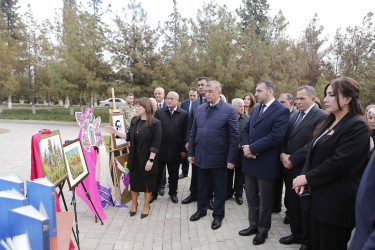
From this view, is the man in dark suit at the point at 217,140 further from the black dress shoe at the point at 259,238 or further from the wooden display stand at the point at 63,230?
the wooden display stand at the point at 63,230

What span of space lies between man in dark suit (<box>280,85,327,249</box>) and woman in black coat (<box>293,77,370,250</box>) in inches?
29.4

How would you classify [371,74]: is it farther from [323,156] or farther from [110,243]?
[110,243]

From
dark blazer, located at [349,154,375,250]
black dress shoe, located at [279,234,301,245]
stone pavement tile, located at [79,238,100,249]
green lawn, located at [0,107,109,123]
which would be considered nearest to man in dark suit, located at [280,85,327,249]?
black dress shoe, located at [279,234,301,245]

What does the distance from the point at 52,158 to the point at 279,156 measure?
2807 millimetres

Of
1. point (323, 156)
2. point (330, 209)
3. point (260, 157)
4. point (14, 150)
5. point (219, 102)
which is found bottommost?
point (14, 150)

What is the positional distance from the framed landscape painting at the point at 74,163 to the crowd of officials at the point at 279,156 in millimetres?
860

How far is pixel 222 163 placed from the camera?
3.62 m

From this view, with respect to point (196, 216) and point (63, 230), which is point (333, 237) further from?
point (63, 230)

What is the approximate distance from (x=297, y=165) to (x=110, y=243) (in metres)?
2.71

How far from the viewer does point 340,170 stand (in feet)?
6.95

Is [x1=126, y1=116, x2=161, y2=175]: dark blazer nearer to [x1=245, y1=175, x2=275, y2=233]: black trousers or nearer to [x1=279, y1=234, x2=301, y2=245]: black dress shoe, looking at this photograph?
[x1=245, y1=175, x2=275, y2=233]: black trousers

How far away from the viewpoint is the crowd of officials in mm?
2098

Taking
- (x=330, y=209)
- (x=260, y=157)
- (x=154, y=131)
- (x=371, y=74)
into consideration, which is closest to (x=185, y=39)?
(x=371, y=74)

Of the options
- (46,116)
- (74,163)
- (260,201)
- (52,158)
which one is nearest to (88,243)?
(74,163)
